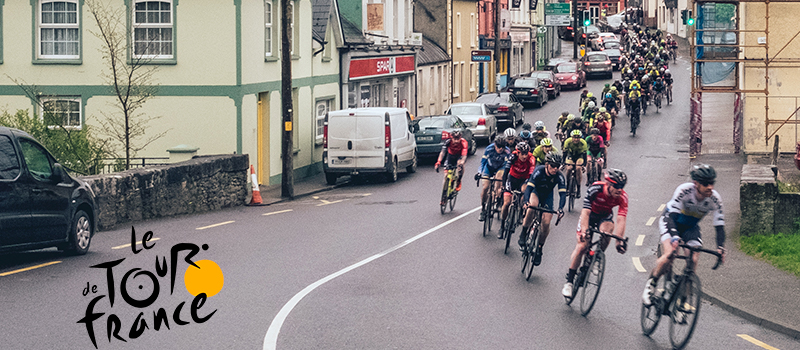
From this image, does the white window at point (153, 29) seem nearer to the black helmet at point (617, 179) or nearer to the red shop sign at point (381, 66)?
the red shop sign at point (381, 66)

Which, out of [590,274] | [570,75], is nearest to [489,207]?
[590,274]

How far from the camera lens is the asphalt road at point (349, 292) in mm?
9375

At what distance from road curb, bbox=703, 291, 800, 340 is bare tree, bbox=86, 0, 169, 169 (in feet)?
53.3

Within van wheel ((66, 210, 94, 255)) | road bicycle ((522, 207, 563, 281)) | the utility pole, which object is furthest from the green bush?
road bicycle ((522, 207, 563, 281))

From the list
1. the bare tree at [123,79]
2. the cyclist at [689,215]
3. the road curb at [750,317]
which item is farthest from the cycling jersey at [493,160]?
the bare tree at [123,79]

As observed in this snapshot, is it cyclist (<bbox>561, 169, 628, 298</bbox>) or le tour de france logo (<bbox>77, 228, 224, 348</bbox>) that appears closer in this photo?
le tour de france logo (<bbox>77, 228, 224, 348</bbox>)

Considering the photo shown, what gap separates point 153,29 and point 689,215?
18073mm

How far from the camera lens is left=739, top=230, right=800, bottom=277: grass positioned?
44.3ft

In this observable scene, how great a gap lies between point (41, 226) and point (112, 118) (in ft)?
41.0

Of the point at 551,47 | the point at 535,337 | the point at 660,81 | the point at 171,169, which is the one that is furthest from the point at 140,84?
the point at 551,47

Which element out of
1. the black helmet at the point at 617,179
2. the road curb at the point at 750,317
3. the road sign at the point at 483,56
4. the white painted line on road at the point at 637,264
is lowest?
the road curb at the point at 750,317

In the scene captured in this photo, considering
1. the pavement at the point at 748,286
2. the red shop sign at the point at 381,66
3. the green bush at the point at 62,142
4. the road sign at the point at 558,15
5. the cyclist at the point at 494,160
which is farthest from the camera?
the road sign at the point at 558,15

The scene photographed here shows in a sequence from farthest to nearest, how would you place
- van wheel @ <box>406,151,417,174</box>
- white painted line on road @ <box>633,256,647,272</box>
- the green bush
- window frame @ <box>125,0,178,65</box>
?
1. van wheel @ <box>406,151,417,174</box>
2. window frame @ <box>125,0,178,65</box>
3. the green bush
4. white painted line on road @ <box>633,256,647,272</box>

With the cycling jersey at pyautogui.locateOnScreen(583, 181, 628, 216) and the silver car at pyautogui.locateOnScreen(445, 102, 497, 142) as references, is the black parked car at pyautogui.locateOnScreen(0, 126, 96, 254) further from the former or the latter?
the silver car at pyautogui.locateOnScreen(445, 102, 497, 142)
